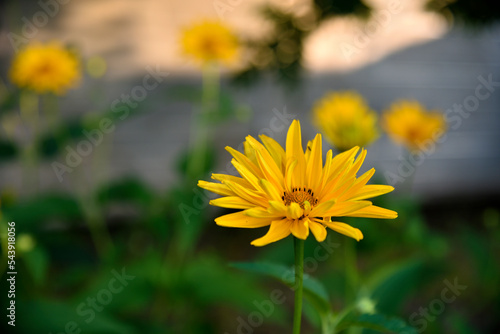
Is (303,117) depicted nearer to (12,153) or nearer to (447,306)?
(447,306)

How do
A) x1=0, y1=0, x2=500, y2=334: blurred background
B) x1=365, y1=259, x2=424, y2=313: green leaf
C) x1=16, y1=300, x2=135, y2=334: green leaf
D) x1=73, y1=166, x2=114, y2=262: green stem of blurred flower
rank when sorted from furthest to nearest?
x1=73, y1=166, x2=114, y2=262: green stem of blurred flower < x1=0, y1=0, x2=500, y2=334: blurred background < x1=365, y1=259, x2=424, y2=313: green leaf < x1=16, y1=300, x2=135, y2=334: green leaf

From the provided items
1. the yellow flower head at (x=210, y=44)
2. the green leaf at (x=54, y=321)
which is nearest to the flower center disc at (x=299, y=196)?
the green leaf at (x=54, y=321)

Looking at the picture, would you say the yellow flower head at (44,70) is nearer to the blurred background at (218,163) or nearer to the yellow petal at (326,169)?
the blurred background at (218,163)

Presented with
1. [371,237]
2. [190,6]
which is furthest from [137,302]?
[190,6]

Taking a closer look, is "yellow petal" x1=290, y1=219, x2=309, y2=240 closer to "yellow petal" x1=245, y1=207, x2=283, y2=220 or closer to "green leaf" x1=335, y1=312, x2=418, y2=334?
"yellow petal" x1=245, y1=207, x2=283, y2=220

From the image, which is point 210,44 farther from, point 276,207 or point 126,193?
point 276,207

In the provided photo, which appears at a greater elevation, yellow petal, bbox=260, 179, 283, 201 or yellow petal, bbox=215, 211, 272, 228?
yellow petal, bbox=260, 179, 283, 201

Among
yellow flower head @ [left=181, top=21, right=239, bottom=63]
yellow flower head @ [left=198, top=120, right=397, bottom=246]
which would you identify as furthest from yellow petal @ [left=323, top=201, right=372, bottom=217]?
yellow flower head @ [left=181, top=21, right=239, bottom=63]
